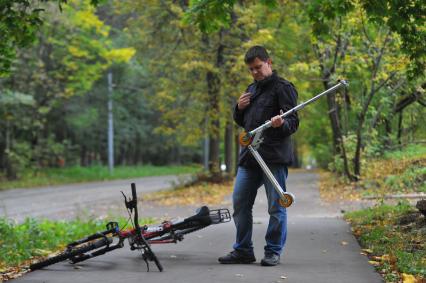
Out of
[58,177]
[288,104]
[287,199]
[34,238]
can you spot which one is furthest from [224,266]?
[58,177]

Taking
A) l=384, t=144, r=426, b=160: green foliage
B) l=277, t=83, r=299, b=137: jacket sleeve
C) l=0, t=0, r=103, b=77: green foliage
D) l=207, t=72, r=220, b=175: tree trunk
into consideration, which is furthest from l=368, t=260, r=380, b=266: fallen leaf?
l=207, t=72, r=220, b=175: tree trunk

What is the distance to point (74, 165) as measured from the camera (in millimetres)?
48344

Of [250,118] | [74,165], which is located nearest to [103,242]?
[250,118]

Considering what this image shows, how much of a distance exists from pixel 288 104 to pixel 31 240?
5263mm

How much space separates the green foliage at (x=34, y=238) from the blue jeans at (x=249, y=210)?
300 cm

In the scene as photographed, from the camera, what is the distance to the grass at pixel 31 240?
8.16m

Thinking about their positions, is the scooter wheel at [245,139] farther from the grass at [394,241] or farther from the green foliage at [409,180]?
Answer: the green foliage at [409,180]

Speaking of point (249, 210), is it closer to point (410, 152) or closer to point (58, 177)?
point (410, 152)

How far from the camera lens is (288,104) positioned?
627cm

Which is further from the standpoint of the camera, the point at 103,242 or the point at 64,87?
the point at 64,87

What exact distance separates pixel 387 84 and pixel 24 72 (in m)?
18.8

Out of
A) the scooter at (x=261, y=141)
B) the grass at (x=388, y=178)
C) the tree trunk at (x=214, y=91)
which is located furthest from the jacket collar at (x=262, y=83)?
the tree trunk at (x=214, y=91)

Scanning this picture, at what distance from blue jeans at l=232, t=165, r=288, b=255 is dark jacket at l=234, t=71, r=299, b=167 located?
0.12m

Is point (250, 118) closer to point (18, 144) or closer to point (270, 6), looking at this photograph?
point (270, 6)
